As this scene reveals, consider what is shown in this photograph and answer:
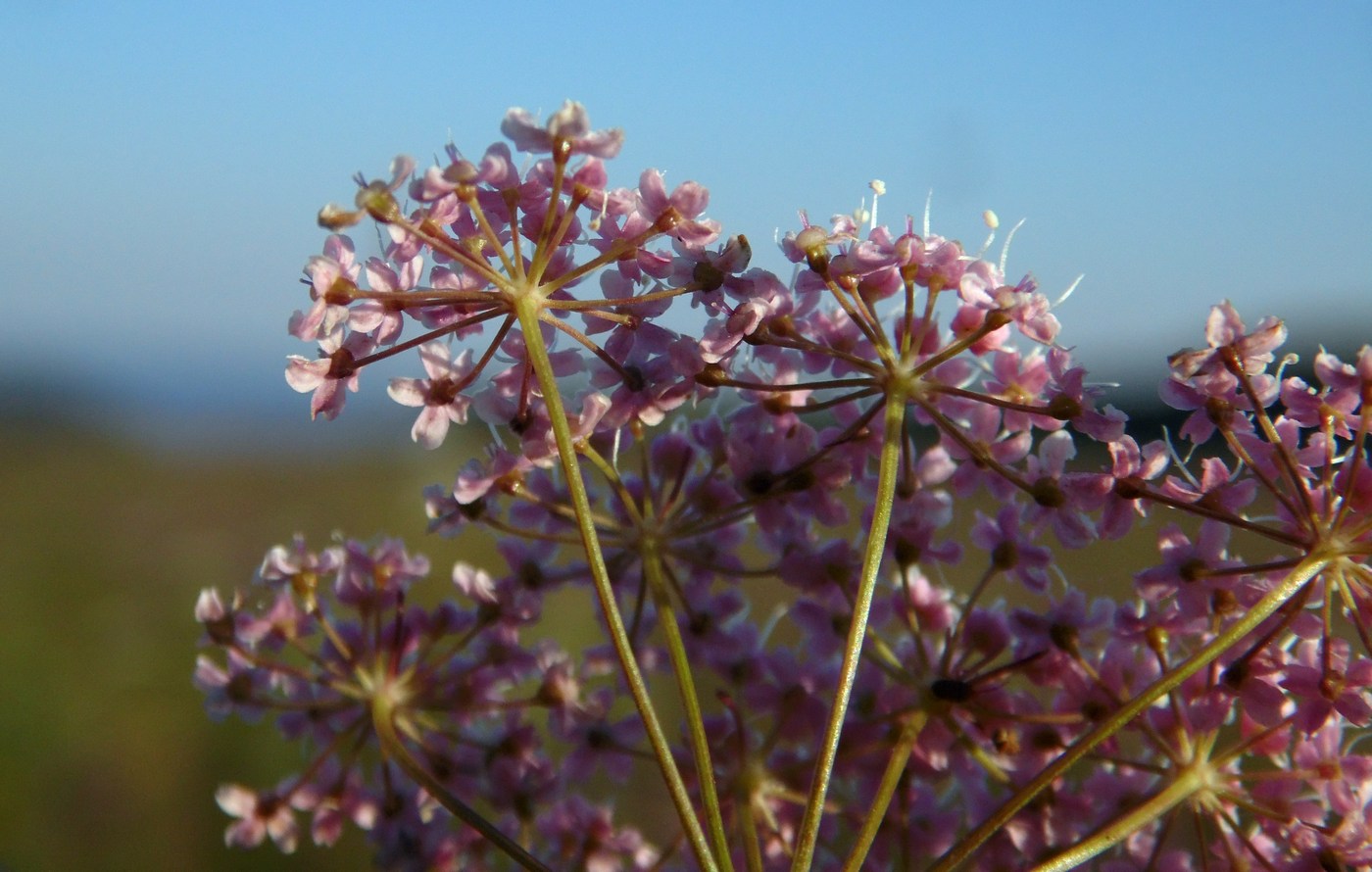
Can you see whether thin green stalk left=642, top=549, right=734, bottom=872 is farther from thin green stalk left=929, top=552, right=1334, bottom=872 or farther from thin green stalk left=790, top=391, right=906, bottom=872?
thin green stalk left=929, top=552, right=1334, bottom=872

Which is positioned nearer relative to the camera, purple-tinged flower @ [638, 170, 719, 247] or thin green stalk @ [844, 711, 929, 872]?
thin green stalk @ [844, 711, 929, 872]

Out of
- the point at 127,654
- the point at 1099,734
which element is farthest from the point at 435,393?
the point at 127,654

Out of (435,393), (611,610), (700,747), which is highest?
(435,393)

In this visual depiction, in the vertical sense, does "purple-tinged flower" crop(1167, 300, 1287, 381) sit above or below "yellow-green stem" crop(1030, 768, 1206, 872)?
above

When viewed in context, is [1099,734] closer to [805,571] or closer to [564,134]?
[805,571]

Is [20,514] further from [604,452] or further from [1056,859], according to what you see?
[1056,859]

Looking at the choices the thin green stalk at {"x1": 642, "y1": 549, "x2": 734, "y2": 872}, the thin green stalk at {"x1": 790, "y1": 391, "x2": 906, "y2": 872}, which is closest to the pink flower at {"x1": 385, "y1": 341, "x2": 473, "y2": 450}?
the thin green stalk at {"x1": 642, "y1": 549, "x2": 734, "y2": 872}

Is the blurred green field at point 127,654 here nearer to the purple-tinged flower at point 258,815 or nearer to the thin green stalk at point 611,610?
the purple-tinged flower at point 258,815

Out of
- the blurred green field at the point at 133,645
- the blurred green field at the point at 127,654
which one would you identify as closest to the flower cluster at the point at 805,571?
the blurred green field at the point at 133,645
